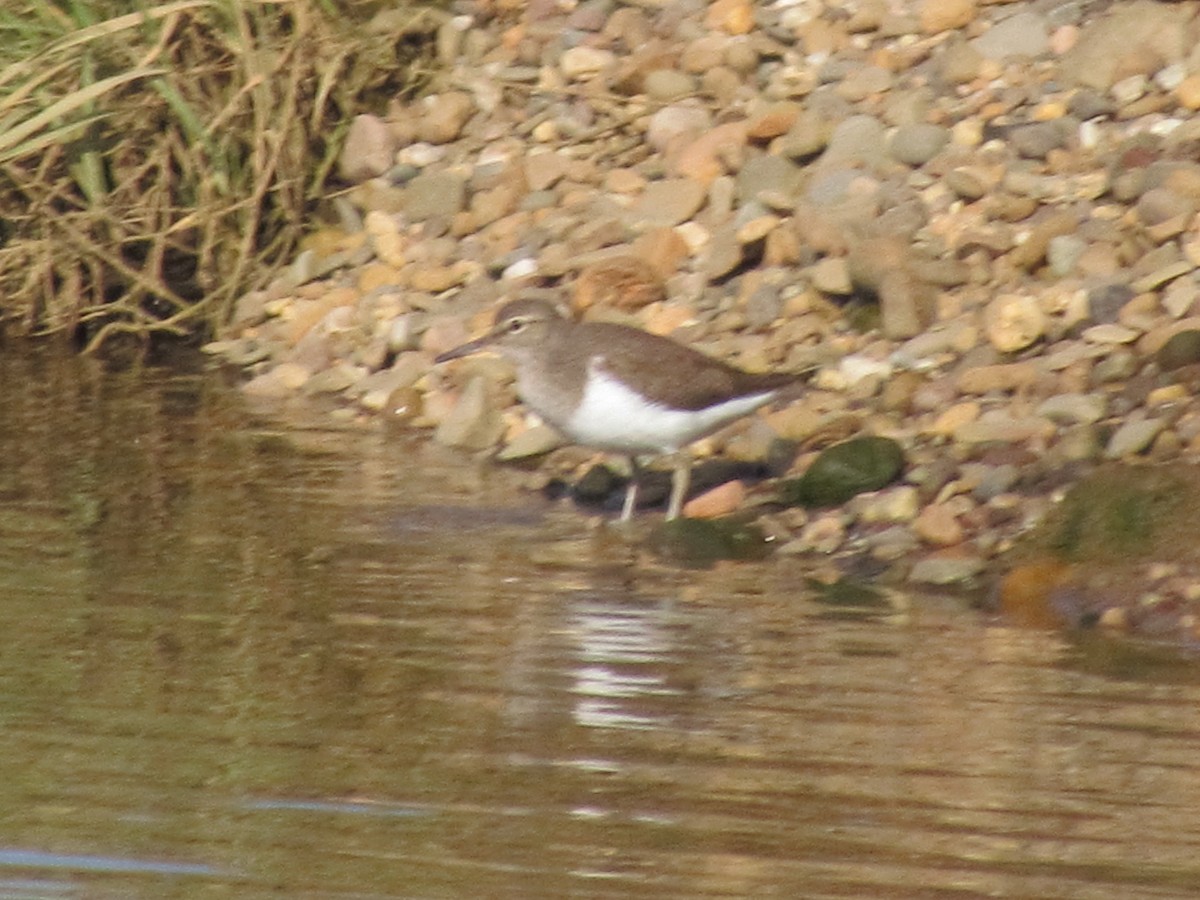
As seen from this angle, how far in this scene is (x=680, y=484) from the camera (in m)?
8.16

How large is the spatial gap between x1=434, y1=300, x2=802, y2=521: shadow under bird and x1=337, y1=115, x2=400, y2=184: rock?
10.0 ft

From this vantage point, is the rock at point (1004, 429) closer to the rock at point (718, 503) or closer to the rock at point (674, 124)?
the rock at point (718, 503)

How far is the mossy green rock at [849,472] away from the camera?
7.75m

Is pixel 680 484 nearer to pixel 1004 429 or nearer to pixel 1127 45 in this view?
pixel 1004 429

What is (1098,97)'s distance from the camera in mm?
9641

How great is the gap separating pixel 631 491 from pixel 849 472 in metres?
0.87

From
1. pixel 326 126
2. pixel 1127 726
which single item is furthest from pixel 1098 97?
pixel 1127 726

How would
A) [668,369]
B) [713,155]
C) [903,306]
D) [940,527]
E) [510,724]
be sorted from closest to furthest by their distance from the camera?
1. [510,724]
2. [940,527]
3. [668,369]
4. [903,306]
5. [713,155]

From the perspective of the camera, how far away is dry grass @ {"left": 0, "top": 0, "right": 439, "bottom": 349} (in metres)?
10.6

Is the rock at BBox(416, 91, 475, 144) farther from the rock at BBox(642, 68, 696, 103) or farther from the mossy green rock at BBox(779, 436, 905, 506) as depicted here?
the mossy green rock at BBox(779, 436, 905, 506)

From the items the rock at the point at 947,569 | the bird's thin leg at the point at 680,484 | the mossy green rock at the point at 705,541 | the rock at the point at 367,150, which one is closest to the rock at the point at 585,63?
the rock at the point at 367,150

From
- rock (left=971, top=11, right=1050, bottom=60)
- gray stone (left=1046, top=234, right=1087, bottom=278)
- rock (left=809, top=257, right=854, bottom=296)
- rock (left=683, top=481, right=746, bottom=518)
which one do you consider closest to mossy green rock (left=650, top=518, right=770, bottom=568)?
rock (left=683, top=481, right=746, bottom=518)

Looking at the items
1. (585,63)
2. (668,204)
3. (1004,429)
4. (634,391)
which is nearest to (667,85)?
(585,63)

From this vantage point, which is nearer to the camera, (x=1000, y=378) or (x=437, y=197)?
(x=1000, y=378)
